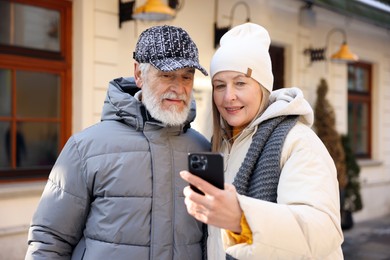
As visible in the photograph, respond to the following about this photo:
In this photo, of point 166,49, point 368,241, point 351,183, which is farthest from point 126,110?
point 351,183

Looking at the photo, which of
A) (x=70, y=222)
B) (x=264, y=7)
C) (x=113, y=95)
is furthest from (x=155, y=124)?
(x=264, y=7)

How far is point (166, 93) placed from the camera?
76.7 inches

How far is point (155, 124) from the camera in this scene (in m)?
1.94

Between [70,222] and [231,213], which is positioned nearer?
[231,213]

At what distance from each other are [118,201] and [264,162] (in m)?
0.58

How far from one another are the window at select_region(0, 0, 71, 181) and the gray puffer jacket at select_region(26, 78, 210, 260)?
9.53ft

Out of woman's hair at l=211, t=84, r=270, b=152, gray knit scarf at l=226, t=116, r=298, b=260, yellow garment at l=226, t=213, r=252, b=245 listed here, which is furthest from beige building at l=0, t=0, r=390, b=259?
yellow garment at l=226, t=213, r=252, b=245

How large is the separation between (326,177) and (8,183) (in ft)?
12.3

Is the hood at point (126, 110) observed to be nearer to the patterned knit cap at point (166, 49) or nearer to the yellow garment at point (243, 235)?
the patterned knit cap at point (166, 49)

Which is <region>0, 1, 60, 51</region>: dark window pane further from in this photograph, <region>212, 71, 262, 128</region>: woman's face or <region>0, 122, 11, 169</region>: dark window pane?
<region>212, 71, 262, 128</region>: woman's face

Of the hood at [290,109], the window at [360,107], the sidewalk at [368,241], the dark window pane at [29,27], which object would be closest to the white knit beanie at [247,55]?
the hood at [290,109]

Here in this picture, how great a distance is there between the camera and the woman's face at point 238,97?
72.2 inches

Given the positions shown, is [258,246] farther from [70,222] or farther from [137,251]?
[70,222]

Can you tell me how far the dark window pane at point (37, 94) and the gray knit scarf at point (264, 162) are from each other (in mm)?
3464
